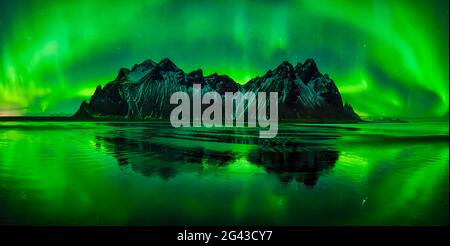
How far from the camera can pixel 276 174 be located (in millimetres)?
17172

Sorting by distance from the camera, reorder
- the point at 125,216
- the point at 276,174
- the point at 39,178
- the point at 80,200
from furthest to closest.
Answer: the point at 276,174 < the point at 39,178 < the point at 80,200 < the point at 125,216

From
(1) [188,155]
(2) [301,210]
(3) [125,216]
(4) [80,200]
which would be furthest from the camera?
(1) [188,155]
